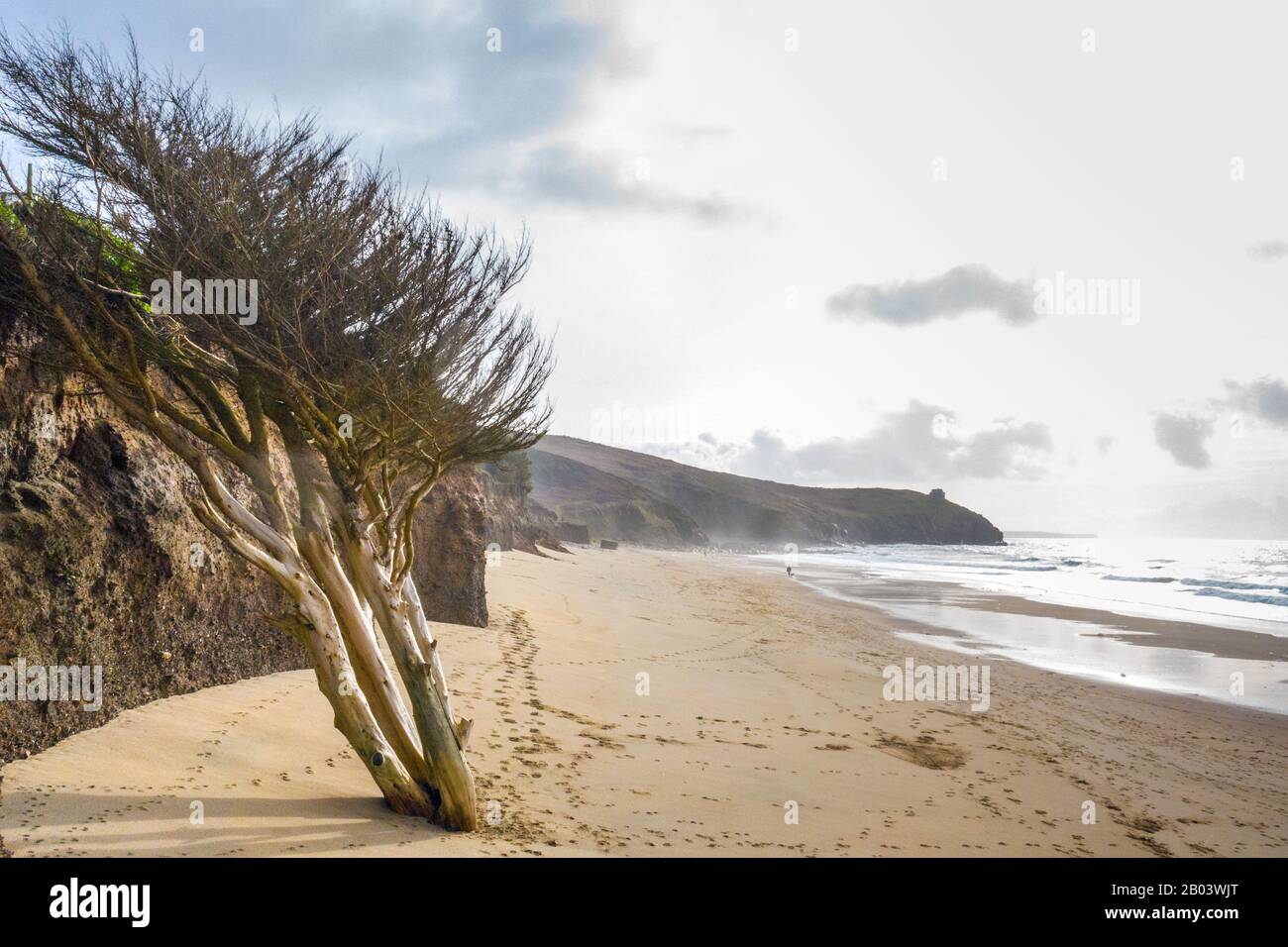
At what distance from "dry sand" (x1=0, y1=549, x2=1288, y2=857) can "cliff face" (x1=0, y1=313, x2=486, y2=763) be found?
324 mm

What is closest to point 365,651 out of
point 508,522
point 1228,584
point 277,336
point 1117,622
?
point 277,336

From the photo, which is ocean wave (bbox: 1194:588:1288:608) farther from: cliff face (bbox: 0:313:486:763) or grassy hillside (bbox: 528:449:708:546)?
grassy hillside (bbox: 528:449:708:546)

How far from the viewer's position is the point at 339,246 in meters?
6.06

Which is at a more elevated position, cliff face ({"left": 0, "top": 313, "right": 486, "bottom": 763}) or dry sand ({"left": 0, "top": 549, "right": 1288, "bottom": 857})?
cliff face ({"left": 0, "top": 313, "right": 486, "bottom": 763})

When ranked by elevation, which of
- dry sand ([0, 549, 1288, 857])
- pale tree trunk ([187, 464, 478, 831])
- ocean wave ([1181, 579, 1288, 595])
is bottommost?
ocean wave ([1181, 579, 1288, 595])

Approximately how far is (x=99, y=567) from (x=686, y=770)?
5.03 m

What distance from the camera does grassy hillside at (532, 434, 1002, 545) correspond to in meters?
95.6

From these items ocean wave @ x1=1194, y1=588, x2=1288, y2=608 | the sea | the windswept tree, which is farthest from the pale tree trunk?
ocean wave @ x1=1194, y1=588, x2=1288, y2=608

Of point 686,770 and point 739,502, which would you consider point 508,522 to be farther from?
point 739,502

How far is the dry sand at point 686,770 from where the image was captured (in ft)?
16.0
